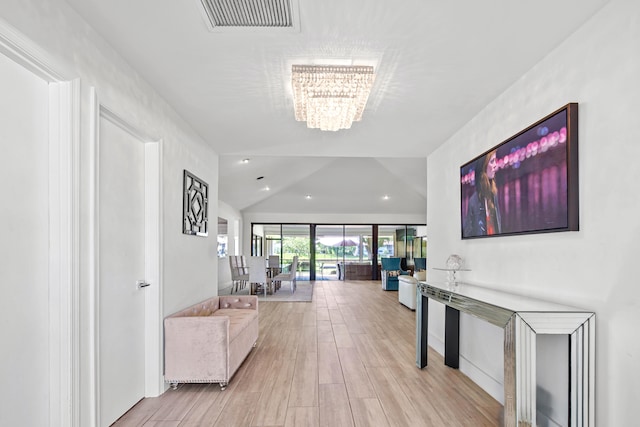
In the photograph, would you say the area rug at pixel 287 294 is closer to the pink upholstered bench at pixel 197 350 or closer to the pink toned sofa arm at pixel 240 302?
the pink toned sofa arm at pixel 240 302

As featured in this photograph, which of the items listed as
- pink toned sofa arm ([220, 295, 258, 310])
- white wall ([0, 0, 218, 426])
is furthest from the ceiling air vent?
pink toned sofa arm ([220, 295, 258, 310])

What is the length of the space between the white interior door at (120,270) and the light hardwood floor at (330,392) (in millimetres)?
256

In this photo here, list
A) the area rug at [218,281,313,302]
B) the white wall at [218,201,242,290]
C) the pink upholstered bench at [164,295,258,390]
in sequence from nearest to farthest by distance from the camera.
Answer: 1. the pink upholstered bench at [164,295,258,390]
2. the area rug at [218,281,313,302]
3. the white wall at [218,201,242,290]

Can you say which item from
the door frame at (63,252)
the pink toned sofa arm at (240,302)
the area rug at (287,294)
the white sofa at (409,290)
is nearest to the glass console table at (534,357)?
the door frame at (63,252)

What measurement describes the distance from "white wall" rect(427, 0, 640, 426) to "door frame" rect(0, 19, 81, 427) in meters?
2.66

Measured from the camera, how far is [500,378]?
2979 millimetres

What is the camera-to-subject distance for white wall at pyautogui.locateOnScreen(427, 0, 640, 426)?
1751 millimetres

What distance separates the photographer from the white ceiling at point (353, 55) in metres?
1.96

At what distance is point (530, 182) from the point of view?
8.22 ft

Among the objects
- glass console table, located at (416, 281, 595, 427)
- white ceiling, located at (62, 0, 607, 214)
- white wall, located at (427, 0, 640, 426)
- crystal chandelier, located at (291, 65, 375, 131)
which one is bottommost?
glass console table, located at (416, 281, 595, 427)

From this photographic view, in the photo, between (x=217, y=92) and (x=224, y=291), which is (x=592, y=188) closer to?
(x=217, y=92)

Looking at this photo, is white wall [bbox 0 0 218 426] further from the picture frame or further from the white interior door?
the picture frame

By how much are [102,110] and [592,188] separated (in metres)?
2.81

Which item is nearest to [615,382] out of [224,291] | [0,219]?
[0,219]
